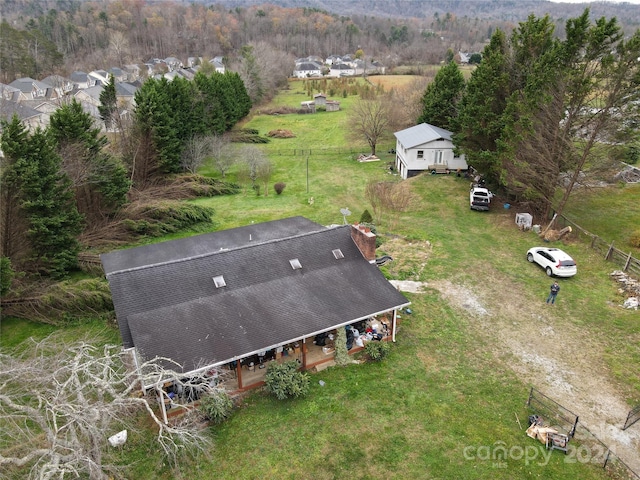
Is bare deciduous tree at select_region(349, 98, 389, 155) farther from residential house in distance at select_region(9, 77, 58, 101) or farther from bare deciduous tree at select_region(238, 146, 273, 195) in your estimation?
residential house in distance at select_region(9, 77, 58, 101)

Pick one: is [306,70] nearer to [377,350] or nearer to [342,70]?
[342,70]

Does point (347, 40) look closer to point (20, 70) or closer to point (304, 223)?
point (20, 70)

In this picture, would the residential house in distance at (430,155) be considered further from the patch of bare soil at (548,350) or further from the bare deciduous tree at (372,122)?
the patch of bare soil at (548,350)

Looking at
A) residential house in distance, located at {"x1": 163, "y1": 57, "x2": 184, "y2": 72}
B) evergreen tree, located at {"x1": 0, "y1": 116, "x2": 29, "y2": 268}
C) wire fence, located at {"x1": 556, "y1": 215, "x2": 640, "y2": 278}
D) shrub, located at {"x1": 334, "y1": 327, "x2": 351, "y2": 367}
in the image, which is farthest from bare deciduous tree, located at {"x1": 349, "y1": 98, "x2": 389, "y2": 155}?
residential house in distance, located at {"x1": 163, "y1": 57, "x2": 184, "y2": 72}

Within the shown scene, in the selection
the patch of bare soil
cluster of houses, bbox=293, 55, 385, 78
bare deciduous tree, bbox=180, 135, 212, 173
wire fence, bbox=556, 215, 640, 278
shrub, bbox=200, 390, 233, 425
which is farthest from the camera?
cluster of houses, bbox=293, 55, 385, 78

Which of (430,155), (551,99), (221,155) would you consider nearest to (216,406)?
(551,99)

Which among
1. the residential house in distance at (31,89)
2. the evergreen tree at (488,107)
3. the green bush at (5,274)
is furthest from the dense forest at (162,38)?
the green bush at (5,274)

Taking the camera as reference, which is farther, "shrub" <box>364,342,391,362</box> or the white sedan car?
the white sedan car
